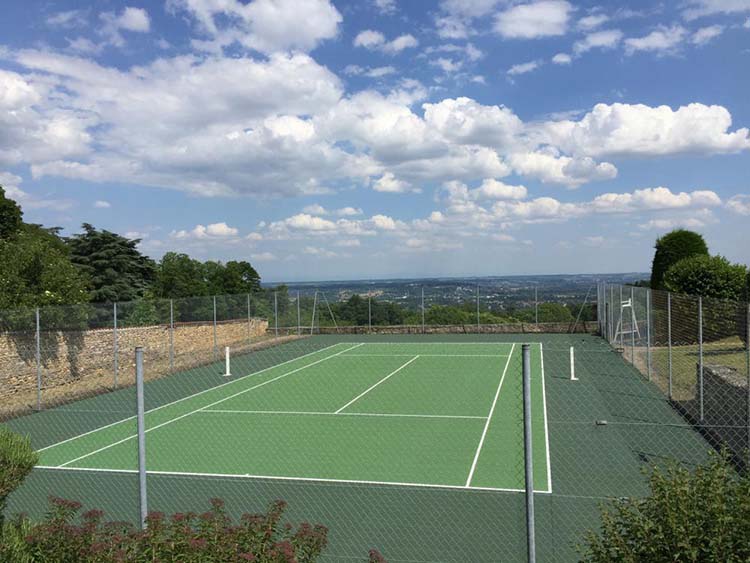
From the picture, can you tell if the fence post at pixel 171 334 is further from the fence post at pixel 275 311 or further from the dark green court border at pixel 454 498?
the fence post at pixel 275 311

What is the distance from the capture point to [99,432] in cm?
1240

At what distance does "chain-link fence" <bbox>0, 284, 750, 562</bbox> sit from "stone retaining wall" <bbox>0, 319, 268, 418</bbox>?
0.16 feet

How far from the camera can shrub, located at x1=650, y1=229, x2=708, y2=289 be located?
2488cm

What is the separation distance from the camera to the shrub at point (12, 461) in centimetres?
498

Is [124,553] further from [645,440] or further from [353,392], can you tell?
[353,392]

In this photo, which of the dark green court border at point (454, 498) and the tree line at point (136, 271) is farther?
the tree line at point (136, 271)

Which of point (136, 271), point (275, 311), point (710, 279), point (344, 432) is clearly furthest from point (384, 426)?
point (136, 271)

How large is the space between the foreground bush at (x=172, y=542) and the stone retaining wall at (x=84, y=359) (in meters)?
10.4

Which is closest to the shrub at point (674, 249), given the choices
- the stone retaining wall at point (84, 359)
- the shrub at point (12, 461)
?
the stone retaining wall at point (84, 359)

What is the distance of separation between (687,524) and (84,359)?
1631cm

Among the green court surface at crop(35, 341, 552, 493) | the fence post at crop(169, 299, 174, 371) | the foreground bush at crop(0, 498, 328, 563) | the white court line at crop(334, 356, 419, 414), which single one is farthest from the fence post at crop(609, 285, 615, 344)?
the foreground bush at crop(0, 498, 328, 563)

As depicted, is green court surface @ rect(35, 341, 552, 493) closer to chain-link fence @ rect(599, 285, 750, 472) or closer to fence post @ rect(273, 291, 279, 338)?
chain-link fence @ rect(599, 285, 750, 472)

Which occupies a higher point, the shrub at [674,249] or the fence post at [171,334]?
the shrub at [674,249]

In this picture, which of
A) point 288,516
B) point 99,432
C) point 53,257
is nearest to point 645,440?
point 288,516
